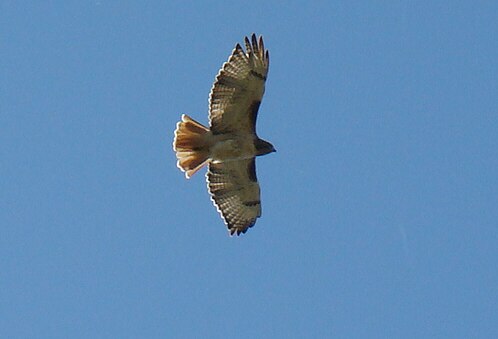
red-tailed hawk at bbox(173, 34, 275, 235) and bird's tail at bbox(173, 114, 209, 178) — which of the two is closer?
red-tailed hawk at bbox(173, 34, 275, 235)

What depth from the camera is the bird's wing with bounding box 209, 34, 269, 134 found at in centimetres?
2155

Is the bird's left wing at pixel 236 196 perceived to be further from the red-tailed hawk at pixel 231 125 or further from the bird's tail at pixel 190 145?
the bird's tail at pixel 190 145

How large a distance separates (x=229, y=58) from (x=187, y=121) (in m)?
1.20

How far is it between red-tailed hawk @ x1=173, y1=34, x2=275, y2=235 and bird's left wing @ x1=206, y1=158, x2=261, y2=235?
11cm

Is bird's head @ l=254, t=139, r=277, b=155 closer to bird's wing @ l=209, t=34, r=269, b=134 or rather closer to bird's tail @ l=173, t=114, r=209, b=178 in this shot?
bird's wing @ l=209, t=34, r=269, b=134

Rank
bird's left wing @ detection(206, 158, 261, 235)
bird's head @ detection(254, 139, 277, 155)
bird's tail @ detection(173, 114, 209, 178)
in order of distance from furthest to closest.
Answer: bird's left wing @ detection(206, 158, 261, 235), bird's head @ detection(254, 139, 277, 155), bird's tail @ detection(173, 114, 209, 178)

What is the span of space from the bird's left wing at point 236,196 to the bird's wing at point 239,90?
1.22 metres

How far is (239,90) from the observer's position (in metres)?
21.9

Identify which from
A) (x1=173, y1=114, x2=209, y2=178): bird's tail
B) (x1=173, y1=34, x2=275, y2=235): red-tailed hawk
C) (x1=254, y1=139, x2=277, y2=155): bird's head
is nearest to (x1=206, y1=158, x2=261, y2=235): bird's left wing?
(x1=173, y1=34, x2=275, y2=235): red-tailed hawk

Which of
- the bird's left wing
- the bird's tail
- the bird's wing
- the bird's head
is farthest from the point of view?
the bird's left wing

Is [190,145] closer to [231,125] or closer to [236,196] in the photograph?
[231,125]

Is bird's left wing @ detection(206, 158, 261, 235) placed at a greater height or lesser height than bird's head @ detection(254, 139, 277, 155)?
lesser

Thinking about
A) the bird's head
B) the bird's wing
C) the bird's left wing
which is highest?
the bird's wing

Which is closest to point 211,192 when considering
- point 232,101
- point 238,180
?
point 238,180
